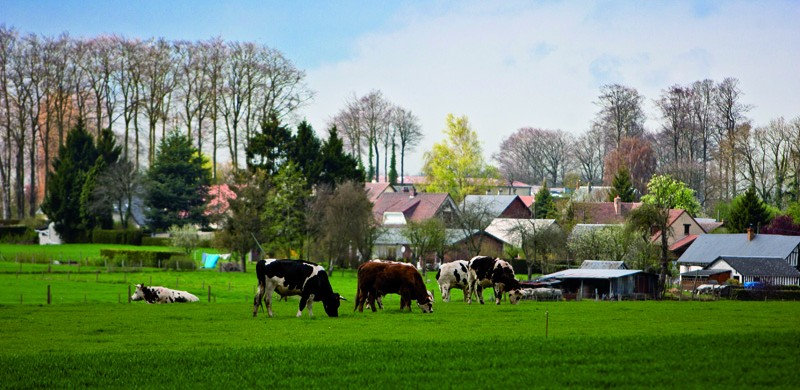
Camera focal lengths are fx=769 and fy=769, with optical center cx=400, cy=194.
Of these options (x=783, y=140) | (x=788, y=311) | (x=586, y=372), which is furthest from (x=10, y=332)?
(x=783, y=140)

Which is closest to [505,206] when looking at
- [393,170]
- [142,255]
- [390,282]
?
[393,170]

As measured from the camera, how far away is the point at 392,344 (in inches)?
595

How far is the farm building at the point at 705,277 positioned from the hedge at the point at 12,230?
2513 inches

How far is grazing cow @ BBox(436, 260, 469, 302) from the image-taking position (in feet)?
101

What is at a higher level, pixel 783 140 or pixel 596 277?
pixel 783 140

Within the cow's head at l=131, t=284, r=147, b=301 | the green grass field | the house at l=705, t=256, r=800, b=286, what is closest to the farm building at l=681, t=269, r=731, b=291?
the house at l=705, t=256, r=800, b=286

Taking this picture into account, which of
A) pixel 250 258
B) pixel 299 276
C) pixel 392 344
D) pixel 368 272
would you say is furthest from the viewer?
pixel 250 258

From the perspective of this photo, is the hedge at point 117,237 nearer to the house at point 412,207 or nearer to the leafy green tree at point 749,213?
the house at point 412,207

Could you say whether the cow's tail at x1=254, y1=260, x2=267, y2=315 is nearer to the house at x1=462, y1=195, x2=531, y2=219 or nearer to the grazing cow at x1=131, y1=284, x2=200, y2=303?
the grazing cow at x1=131, y1=284, x2=200, y2=303

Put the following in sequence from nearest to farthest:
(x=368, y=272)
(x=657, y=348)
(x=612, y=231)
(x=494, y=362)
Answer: (x=494, y=362) → (x=657, y=348) → (x=368, y=272) → (x=612, y=231)

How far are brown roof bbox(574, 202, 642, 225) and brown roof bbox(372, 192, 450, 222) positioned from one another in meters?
15.1

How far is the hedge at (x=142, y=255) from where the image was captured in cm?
6347

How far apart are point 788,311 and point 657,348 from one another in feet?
42.5

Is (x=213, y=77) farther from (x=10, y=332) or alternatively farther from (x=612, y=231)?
(x=10, y=332)
